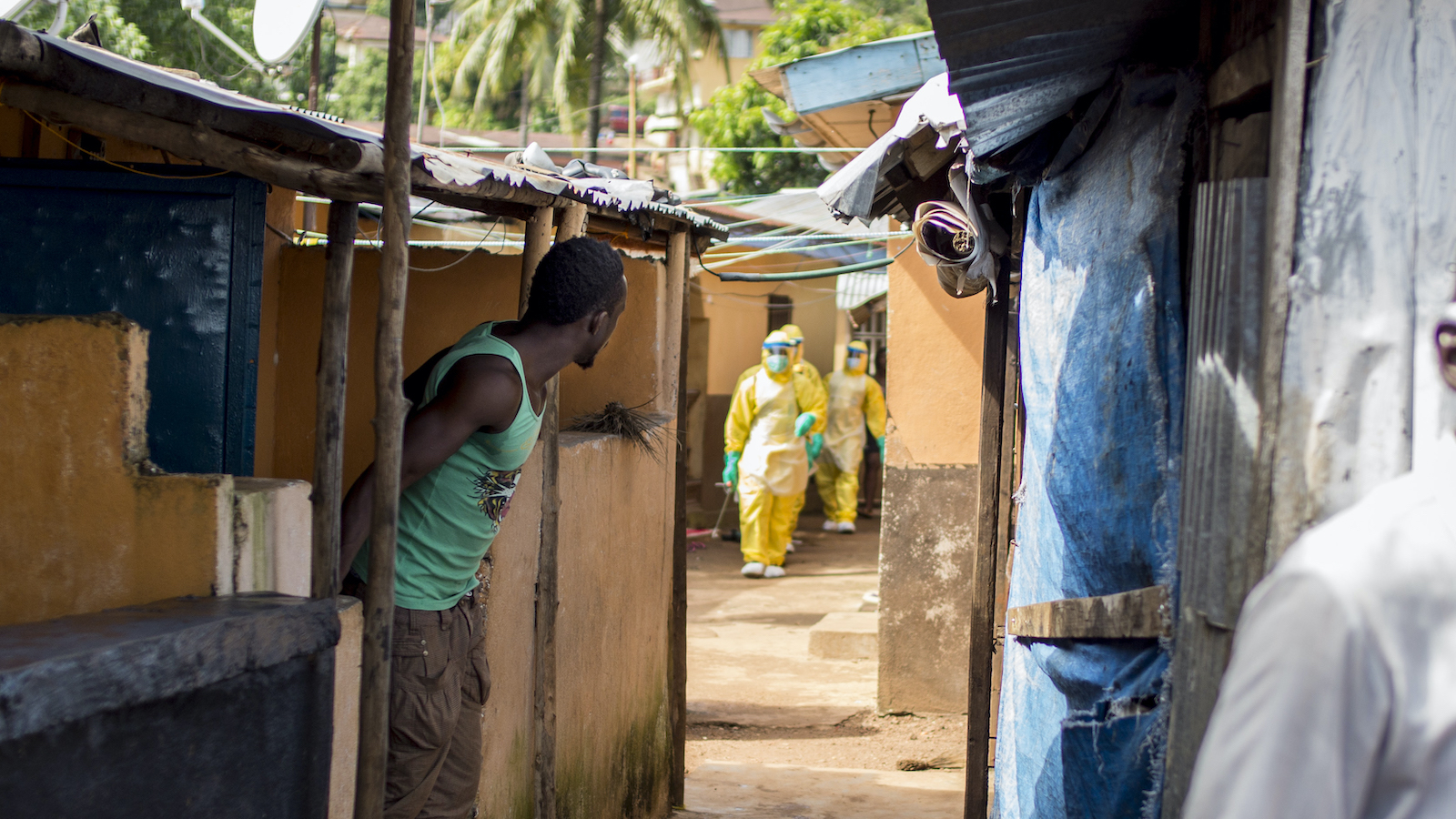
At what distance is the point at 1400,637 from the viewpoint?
1061 mm

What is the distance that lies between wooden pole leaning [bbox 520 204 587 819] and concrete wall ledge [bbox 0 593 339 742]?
1597 mm

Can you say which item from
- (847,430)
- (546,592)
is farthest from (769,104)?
(546,592)

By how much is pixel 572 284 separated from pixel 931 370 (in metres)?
4.13

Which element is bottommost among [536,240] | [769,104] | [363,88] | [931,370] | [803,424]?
[803,424]

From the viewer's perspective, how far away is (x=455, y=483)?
8.94 feet

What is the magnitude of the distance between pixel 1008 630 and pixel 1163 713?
0.90m

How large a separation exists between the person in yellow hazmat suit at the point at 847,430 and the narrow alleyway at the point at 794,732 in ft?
13.3

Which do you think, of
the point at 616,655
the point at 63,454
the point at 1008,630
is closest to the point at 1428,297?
the point at 1008,630

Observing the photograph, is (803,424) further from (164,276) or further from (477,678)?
(164,276)

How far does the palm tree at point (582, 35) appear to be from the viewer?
22.3 m

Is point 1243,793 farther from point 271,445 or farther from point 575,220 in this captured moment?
point 271,445

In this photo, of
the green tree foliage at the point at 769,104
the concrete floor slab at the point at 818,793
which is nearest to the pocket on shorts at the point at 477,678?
the concrete floor slab at the point at 818,793

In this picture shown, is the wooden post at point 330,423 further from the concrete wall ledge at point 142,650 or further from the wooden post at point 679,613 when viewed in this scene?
the wooden post at point 679,613

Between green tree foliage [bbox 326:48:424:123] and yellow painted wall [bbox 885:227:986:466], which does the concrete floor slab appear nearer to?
yellow painted wall [bbox 885:227:986:466]
